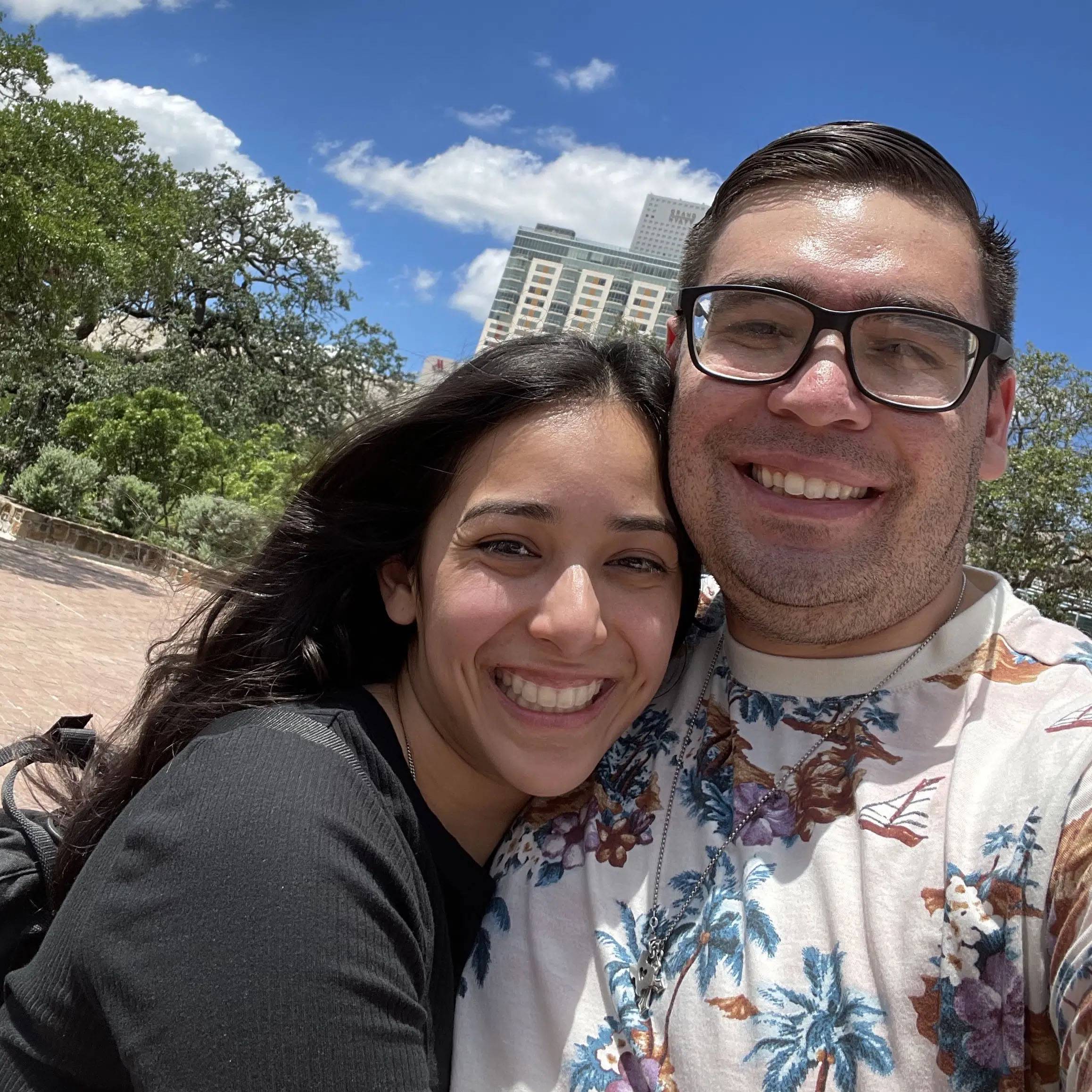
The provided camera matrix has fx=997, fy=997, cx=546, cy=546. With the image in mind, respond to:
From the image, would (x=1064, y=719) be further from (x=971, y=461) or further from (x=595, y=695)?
(x=595, y=695)

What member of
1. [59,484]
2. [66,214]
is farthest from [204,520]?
[66,214]

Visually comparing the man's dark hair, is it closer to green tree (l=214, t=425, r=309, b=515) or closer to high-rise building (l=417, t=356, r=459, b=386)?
high-rise building (l=417, t=356, r=459, b=386)

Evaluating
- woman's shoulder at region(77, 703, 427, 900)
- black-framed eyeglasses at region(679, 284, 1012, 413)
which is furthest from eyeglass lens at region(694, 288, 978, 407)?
woman's shoulder at region(77, 703, 427, 900)

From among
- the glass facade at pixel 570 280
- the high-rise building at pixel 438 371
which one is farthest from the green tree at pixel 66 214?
the glass facade at pixel 570 280

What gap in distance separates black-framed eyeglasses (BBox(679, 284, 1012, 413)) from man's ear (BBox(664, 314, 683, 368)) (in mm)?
219

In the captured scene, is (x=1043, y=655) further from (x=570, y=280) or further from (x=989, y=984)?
(x=570, y=280)

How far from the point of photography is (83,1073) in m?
1.45

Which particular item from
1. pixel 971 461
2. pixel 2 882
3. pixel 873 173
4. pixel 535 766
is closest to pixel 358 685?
pixel 535 766

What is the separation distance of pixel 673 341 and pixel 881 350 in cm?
54

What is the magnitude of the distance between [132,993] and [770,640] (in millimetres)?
1161

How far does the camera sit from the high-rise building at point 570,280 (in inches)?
5773

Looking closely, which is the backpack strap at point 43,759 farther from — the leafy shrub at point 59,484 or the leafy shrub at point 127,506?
the leafy shrub at point 59,484

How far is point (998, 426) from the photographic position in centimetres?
197

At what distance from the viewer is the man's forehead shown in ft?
5.86
